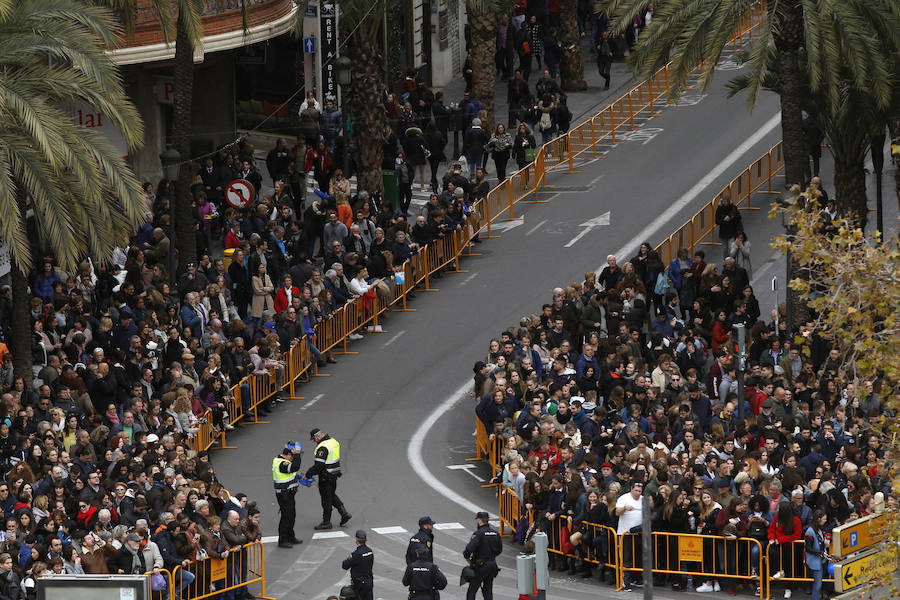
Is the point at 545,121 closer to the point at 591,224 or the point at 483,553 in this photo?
the point at 591,224

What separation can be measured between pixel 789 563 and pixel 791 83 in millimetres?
10428

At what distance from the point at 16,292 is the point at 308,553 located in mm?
6423

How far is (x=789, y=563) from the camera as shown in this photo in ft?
82.2

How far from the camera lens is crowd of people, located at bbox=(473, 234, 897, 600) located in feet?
82.7

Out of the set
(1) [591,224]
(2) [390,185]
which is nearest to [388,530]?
(2) [390,185]

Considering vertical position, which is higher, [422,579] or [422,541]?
[422,541]

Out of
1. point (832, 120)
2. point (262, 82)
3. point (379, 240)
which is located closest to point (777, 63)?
point (832, 120)

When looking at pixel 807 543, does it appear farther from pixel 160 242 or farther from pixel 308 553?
pixel 160 242

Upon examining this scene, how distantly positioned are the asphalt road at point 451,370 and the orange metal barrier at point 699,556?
1.57 ft

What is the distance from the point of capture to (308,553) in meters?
26.9

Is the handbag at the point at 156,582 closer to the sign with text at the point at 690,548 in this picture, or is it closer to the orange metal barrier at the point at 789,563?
the sign with text at the point at 690,548

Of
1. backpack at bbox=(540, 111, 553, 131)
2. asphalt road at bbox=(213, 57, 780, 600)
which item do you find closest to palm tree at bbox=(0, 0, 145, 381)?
asphalt road at bbox=(213, 57, 780, 600)

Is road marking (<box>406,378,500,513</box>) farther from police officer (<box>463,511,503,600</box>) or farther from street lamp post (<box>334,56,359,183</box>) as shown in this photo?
street lamp post (<box>334,56,359,183</box>)

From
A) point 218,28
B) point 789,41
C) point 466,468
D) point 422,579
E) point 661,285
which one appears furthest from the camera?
point 218,28
